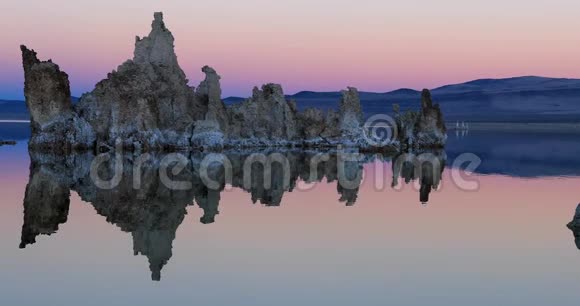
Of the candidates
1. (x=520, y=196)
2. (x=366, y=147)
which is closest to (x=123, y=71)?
(x=366, y=147)

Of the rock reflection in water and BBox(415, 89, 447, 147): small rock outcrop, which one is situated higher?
BBox(415, 89, 447, 147): small rock outcrop

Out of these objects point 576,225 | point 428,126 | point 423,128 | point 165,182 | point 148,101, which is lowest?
point 576,225

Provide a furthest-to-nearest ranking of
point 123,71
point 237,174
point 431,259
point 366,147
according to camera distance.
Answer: point 366,147 < point 123,71 < point 237,174 < point 431,259

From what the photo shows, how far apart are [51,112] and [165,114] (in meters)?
8.04

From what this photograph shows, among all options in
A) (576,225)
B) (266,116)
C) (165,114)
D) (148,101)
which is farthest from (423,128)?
(576,225)

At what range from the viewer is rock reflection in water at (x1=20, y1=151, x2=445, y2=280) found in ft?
71.8

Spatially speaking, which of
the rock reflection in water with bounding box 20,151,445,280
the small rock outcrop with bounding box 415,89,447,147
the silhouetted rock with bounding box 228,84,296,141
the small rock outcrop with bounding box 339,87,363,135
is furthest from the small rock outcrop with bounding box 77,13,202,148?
the small rock outcrop with bounding box 415,89,447,147

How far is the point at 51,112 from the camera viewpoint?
52812 mm

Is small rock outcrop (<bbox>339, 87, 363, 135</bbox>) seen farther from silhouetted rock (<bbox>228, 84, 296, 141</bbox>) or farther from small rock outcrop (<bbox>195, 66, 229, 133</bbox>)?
small rock outcrop (<bbox>195, 66, 229, 133</bbox>)

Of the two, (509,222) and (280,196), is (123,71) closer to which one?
(280,196)

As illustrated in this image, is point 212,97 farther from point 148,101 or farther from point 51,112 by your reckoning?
point 51,112

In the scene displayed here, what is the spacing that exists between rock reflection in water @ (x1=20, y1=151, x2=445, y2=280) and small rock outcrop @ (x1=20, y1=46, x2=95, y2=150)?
4.09 metres

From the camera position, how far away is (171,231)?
68.3 feet

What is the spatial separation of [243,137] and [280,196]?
31.1 metres
